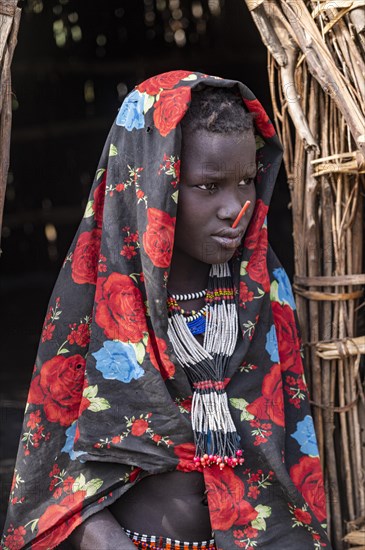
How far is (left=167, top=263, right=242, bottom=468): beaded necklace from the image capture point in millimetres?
1617

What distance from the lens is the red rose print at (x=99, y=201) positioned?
1.70 meters

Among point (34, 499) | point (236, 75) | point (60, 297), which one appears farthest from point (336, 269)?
point (236, 75)

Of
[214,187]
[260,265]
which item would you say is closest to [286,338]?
[260,265]

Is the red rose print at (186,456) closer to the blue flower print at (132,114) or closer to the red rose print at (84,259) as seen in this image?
the red rose print at (84,259)

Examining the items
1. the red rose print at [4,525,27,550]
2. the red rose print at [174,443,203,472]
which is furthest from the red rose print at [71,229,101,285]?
the red rose print at [4,525,27,550]

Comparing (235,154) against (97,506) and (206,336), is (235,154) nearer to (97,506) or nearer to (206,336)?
(206,336)

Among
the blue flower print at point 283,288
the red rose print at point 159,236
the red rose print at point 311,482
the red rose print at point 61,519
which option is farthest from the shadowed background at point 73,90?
the red rose print at point 159,236

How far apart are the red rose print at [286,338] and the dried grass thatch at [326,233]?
0.61 feet

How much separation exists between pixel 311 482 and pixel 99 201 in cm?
74

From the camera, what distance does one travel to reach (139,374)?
162cm

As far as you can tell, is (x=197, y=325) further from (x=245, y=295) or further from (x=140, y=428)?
(x=140, y=428)

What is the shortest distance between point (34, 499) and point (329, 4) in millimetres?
1209

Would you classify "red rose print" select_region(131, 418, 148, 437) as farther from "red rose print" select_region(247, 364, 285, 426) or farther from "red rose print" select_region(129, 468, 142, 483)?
"red rose print" select_region(247, 364, 285, 426)

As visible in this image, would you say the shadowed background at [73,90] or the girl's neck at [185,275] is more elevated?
the shadowed background at [73,90]
